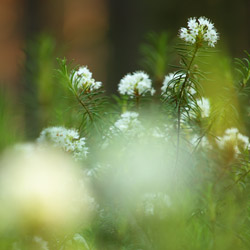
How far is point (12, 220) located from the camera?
34 cm

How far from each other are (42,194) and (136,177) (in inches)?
6.9

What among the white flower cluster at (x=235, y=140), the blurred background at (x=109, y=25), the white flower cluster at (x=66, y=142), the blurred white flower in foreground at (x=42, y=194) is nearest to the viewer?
the blurred white flower in foreground at (x=42, y=194)

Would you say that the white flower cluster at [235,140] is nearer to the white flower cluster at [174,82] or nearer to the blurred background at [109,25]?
the white flower cluster at [174,82]

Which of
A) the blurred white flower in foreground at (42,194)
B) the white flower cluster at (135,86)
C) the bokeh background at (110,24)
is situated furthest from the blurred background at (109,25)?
the blurred white flower in foreground at (42,194)

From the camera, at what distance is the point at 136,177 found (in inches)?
19.4

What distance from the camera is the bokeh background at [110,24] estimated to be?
257 centimetres

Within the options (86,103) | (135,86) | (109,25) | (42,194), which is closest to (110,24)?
(109,25)

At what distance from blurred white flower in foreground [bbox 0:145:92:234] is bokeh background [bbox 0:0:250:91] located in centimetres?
159

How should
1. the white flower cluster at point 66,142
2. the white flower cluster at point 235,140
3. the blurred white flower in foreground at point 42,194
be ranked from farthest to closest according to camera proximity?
the white flower cluster at point 235,140 < the white flower cluster at point 66,142 < the blurred white flower in foreground at point 42,194

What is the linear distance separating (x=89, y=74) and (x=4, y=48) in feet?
11.5

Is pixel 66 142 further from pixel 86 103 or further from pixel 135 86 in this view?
pixel 135 86

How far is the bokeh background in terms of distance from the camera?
2.57m

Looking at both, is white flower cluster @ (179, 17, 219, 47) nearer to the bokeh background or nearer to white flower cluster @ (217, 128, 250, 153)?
white flower cluster @ (217, 128, 250, 153)

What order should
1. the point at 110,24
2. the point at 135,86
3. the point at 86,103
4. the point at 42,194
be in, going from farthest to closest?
the point at 110,24 < the point at 135,86 < the point at 86,103 < the point at 42,194
